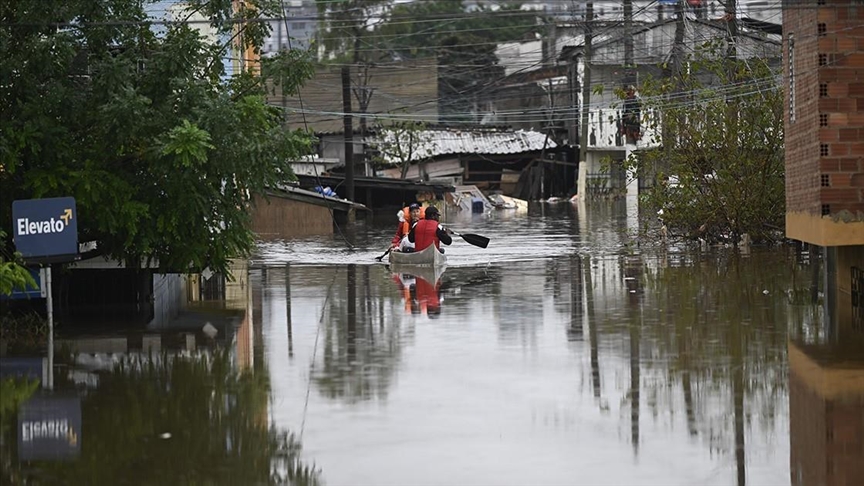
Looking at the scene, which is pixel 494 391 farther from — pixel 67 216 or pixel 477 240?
pixel 477 240

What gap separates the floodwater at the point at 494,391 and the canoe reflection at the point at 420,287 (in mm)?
126

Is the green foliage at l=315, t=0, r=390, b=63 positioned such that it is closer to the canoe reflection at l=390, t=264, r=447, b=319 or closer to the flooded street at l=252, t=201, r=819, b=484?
the canoe reflection at l=390, t=264, r=447, b=319

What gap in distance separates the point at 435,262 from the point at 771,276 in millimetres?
6954

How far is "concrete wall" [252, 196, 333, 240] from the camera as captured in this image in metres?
45.3

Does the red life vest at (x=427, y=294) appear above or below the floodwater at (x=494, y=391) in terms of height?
above

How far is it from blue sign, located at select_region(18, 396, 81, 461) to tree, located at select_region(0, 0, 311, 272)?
499 cm

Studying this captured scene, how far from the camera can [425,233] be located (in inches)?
1048

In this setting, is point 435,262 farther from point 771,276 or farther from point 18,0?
point 18,0

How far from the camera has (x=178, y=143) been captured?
16.5 meters

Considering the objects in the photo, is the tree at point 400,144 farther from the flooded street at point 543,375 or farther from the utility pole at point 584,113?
the flooded street at point 543,375

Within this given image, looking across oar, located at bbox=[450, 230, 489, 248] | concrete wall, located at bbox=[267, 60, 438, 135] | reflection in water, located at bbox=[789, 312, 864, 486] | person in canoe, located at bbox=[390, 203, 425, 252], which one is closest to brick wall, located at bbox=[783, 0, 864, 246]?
reflection in water, located at bbox=[789, 312, 864, 486]

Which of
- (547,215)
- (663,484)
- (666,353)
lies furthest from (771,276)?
(547,215)

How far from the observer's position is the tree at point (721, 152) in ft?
93.1

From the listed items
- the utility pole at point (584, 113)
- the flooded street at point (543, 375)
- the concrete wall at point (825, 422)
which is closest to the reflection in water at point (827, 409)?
the concrete wall at point (825, 422)
